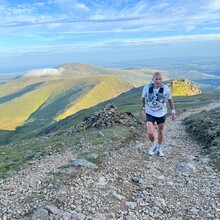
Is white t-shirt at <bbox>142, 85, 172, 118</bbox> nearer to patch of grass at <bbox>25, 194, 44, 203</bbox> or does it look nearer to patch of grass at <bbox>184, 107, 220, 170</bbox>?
patch of grass at <bbox>184, 107, 220, 170</bbox>

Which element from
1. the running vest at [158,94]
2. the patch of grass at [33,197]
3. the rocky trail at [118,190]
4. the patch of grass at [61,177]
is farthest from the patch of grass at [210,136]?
the patch of grass at [33,197]

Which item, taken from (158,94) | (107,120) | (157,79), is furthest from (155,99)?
(107,120)

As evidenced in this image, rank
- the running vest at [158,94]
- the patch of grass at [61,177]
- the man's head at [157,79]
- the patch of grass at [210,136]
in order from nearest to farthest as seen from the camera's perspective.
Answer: the patch of grass at [61,177]
the man's head at [157,79]
the running vest at [158,94]
the patch of grass at [210,136]

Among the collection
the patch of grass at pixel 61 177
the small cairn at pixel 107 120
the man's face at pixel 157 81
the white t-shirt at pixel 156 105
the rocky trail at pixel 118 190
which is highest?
the man's face at pixel 157 81

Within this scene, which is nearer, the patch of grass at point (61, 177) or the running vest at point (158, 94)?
the patch of grass at point (61, 177)

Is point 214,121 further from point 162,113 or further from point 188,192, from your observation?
point 188,192

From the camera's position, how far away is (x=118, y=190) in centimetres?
1248

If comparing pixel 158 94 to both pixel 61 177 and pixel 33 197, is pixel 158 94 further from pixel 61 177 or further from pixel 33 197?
pixel 33 197

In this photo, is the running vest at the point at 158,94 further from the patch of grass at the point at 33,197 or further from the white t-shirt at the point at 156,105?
the patch of grass at the point at 33,197

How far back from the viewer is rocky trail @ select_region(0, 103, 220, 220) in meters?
10.6

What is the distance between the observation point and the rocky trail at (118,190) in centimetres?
1062

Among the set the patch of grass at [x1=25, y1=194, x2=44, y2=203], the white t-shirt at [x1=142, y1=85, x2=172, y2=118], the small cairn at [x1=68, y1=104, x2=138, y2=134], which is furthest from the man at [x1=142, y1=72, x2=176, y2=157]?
the small cairn at [x1=68, y1=104, x2=138, y2=134]

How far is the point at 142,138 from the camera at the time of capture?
23891mm

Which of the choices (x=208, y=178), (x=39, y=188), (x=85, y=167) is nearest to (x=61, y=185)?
(x=39, y=188)
